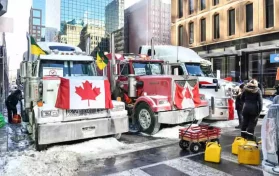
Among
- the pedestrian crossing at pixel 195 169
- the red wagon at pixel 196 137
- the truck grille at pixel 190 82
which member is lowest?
the pedestrian crossing at pixel 195 169

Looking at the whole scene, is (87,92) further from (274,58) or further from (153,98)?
(274,58)

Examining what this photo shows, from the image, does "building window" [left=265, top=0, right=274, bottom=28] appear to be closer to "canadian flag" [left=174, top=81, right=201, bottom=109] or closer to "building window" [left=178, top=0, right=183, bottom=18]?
"building window" [left=178, top=0, right=183, bottom=18]

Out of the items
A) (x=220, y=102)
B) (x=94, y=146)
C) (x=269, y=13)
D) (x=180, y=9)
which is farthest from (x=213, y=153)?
(x=180, y=9)

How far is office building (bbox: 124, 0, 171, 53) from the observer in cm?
7775

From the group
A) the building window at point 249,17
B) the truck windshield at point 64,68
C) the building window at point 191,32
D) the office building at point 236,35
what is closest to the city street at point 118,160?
the truck windshield at point 64,68

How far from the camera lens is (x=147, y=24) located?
78.8 m

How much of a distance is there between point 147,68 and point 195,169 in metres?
6.01

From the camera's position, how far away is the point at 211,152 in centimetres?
587

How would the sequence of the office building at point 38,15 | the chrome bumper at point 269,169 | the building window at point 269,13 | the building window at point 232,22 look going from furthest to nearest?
1. the office building at point 38,15
2. the building window at point 232,22
3. the building window at point 269,13
4. the chrome bumper at point 269,169

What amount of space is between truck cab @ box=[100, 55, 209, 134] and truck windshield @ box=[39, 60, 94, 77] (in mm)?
2035

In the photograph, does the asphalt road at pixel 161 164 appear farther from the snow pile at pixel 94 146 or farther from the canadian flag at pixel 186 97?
the canadian flag at pixel 186 97

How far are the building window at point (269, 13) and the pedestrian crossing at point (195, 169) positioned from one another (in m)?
19.4

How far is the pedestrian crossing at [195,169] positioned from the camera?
5.16 m

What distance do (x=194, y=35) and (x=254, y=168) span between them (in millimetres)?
25788
